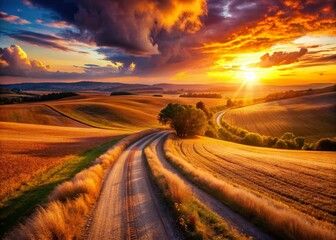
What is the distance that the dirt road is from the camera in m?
10.9

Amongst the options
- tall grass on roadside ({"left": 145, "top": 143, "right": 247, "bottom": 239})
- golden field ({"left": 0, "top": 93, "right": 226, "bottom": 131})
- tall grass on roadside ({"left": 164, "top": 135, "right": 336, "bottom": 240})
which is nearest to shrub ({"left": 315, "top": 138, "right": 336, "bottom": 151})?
tall grass on roadside ({"left": 164, "top": 135, "right": 336, "bottom": 240})

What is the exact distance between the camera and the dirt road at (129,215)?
35.8ft

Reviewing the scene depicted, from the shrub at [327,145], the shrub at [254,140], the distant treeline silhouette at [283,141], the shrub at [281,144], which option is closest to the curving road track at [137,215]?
the shrub at [327,145]

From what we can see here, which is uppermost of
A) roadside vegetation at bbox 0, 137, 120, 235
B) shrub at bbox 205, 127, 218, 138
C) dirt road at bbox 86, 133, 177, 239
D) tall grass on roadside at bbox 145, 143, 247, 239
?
tall grass on roadside at bbox 145, 143, 247, 239

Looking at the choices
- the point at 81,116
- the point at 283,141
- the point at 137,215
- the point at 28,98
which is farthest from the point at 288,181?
the point at 28,98

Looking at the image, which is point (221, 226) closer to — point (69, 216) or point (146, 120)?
point (69, 216)

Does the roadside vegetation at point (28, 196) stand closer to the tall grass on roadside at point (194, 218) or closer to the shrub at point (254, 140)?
the tall grass on roadside at point (194, 218)

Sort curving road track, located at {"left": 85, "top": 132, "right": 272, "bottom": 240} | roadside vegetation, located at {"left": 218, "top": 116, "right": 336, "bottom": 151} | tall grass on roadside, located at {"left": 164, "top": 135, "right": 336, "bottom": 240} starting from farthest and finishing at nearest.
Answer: roadside vegetation, located at {"left": 218, "top": 116, "right": 336, "bottom": 151} → curving road track, located at {"left": 85, "top": 132, "right": 272, "bottom": 240} → tall grass on roadside, located at {"left": 164, "top": 135, "right": 336, "bottom": 240}

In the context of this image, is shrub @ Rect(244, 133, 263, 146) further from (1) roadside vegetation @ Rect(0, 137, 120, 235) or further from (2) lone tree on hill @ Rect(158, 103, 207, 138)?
(1) roadside vegetation @ Rect(0, 137, 120, 235)

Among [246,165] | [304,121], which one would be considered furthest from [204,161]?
[304,121]

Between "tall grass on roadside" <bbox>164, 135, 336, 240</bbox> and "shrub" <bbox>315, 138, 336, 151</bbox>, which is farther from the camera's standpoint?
"shrub" <bbox>315, 138, 336, 151</bbox>

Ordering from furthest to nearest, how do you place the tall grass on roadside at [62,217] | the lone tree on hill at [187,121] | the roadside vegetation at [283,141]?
the lone tree on hill at [187,121], the roadside vegetation at [283,141], the tall grass on roadside at [62,217]

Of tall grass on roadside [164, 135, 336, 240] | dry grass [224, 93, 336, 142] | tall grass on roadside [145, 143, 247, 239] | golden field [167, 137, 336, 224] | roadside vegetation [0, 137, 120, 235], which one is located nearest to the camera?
tall grass on roadside [164, 135, 336, 240]

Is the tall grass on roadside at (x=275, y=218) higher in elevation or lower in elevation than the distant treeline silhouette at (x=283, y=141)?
higher
